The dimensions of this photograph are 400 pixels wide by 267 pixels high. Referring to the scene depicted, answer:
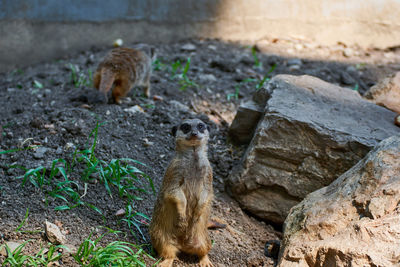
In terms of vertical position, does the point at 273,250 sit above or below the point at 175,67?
below

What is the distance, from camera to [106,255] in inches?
88.8

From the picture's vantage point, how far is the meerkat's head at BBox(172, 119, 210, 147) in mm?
Answer: 2488

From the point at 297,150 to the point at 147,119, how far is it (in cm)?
130

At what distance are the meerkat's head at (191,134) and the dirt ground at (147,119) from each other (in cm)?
62

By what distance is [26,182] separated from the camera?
276 centimetres

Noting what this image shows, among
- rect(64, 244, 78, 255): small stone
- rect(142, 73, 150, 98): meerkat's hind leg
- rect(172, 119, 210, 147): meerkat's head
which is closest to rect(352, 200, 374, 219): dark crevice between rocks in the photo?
rect(172, 119, 210, 147): meerkat's head

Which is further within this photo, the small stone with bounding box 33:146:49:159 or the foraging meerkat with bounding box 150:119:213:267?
the small stone with bounding box 33:146:49:159

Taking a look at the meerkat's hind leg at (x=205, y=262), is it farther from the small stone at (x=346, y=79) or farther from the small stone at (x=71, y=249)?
the small stone at (x=346, y=79)

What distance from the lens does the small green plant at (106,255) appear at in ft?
7.30

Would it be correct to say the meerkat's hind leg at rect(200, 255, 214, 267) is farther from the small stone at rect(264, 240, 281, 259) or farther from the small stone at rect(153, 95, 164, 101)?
the small stone at rect(153, 95, 164, 101)

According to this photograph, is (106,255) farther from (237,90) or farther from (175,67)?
(175,67)

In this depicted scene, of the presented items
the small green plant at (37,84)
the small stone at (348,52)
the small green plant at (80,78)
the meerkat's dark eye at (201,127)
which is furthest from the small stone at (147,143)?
the small stone at (348,52)

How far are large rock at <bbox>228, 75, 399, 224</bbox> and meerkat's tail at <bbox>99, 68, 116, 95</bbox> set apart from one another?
131cm

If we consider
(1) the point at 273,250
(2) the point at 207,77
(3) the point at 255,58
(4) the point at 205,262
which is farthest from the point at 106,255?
(3) the point at 255,58
